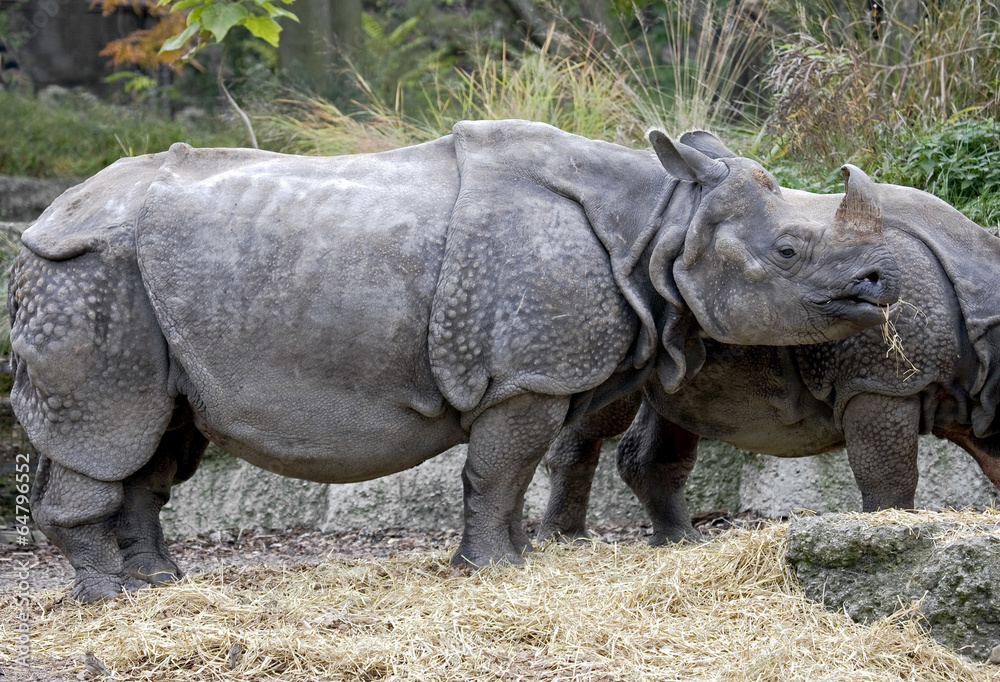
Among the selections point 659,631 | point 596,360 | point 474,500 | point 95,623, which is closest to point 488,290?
point 596,360

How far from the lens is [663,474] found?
282 inches

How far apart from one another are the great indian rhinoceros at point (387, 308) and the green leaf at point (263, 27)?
12.3 ft

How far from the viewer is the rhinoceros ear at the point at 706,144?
20.6ft

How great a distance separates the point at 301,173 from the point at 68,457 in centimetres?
171

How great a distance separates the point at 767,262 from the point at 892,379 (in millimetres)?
888

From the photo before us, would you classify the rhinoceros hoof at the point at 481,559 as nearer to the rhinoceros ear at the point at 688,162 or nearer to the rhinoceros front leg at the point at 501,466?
the rhinoceros front leg at the point at 501,466

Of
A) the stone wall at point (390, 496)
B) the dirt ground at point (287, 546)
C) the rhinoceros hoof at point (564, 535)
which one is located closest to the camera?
the rhinoceros hoof at point (564, 535)

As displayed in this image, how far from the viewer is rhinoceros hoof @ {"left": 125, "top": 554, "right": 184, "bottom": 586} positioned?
614 centimetres

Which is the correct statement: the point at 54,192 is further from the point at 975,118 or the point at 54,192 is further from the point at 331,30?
the point at 975,118

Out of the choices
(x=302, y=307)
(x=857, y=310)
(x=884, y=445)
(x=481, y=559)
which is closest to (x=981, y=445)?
(x=884, y=445)

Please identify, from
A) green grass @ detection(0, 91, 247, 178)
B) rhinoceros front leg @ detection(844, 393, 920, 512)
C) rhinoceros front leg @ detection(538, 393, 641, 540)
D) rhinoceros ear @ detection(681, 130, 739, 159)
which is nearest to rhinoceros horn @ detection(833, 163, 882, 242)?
→ rhinoceros ear @ detection(681, 130, 739, 159)

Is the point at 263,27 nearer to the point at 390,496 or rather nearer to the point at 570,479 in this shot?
the point at 390,496

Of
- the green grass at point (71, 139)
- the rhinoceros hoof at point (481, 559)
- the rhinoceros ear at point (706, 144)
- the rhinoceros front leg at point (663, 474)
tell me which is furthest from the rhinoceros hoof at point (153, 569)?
the green grass at point (71, 139)

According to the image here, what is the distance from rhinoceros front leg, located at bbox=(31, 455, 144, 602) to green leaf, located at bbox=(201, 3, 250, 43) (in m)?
4.28
